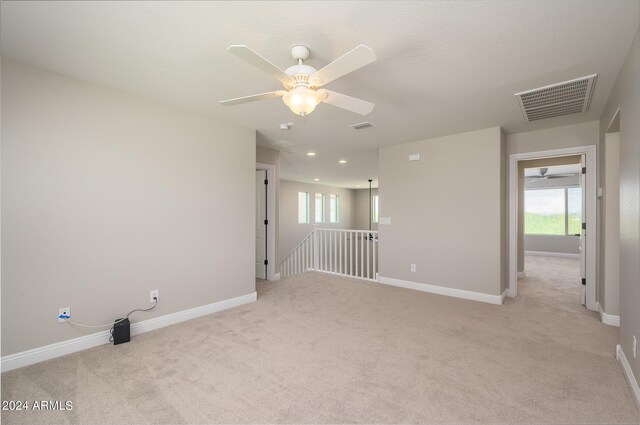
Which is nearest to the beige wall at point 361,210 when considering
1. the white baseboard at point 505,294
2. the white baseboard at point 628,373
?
the white baseboard at point 505,294

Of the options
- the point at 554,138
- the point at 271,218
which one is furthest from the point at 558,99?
the point at 271,218

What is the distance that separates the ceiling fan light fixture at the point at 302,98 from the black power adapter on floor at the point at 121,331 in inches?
99.9

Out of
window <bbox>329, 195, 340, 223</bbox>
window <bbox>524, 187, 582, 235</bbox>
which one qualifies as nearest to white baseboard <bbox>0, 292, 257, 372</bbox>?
window <bbox>329, 195, 340, 223</bbox>

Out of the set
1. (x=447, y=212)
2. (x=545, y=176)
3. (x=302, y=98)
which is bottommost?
(x=447, y=212)

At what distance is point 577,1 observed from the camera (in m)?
1.57

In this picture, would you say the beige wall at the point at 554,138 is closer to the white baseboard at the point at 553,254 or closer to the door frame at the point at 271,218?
the door frame at the point at 271,218

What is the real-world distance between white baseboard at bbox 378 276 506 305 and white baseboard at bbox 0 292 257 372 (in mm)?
2752

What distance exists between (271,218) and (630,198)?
4373 mm

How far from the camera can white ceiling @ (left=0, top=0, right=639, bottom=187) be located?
1635 mm

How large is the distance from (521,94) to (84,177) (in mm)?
4180

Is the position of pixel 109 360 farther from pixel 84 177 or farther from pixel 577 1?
Result: pixel 577 1

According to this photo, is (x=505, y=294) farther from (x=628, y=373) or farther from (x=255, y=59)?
(x=255, y=59)

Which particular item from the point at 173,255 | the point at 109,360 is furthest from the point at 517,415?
the point at 173,255

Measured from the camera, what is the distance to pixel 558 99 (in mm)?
2840
